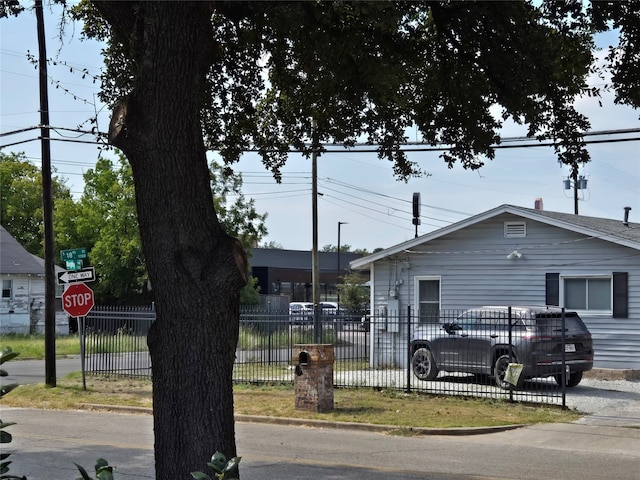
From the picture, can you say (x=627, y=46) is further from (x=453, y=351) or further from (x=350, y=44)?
(x=453, y=351)

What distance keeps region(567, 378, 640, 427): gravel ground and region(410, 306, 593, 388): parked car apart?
0.53m

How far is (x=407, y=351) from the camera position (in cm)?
1897

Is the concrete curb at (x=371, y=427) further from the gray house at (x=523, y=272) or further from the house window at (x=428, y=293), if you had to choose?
the house window at (x=428, y=293)

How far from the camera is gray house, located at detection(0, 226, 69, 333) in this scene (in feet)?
141

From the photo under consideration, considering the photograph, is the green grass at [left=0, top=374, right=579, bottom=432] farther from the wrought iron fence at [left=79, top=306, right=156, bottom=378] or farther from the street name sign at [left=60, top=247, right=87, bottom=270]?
the street name sign at [left=60, top=247, right=87, bottom=270]

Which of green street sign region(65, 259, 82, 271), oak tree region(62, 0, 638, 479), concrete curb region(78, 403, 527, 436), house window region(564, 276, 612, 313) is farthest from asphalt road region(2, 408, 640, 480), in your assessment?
house window region(564, 276, 612, 313)

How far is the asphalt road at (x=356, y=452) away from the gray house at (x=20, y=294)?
3021 cm

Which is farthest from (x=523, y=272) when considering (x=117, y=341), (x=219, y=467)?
(x=219, y=467)

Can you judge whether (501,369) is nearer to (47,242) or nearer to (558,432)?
(558,432)

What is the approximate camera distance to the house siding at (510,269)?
20.8m

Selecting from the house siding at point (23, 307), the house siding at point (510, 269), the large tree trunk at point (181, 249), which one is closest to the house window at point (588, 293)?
the house siding at point (510, 269)

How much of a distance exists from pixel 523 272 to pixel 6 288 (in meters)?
30.2

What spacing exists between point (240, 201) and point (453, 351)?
2651 centimetres

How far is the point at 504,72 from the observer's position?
7.59 meters
